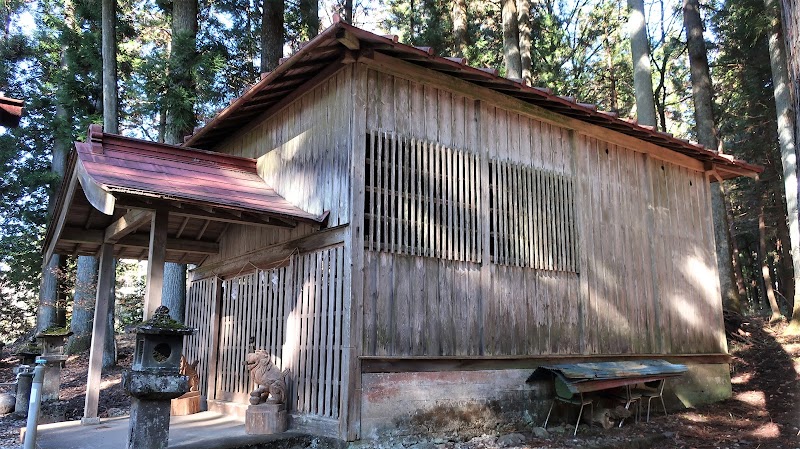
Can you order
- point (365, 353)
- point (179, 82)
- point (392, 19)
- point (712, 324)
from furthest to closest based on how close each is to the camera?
1. point (392, 19)
2. point (179, 82)
3. point (712, 324)
4. point (365, 353)

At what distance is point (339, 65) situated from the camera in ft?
26.3

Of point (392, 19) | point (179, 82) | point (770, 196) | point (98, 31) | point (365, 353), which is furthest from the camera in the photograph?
point (392, 19)

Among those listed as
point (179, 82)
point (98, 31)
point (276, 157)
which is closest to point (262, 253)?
point (276, 157)

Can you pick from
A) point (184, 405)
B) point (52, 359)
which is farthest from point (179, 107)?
point (184, 405)

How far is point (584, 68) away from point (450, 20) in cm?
854

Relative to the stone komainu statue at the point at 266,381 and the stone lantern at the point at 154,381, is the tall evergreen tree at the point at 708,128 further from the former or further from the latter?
the stone lantern at the point at 154,381

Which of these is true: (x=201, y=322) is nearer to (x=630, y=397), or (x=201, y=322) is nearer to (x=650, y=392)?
(x=630, y=397)

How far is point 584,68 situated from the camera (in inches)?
1037

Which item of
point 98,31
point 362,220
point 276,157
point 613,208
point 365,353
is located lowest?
point 365,353

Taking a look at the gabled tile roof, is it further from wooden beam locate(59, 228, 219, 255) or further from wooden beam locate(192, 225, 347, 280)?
wooden beam locate(192, 225, 347, 280)

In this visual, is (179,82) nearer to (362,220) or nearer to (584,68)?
(362,220)

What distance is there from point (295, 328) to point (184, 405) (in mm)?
3016

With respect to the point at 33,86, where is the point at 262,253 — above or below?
below

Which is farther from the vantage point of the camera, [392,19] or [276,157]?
[392,19]
